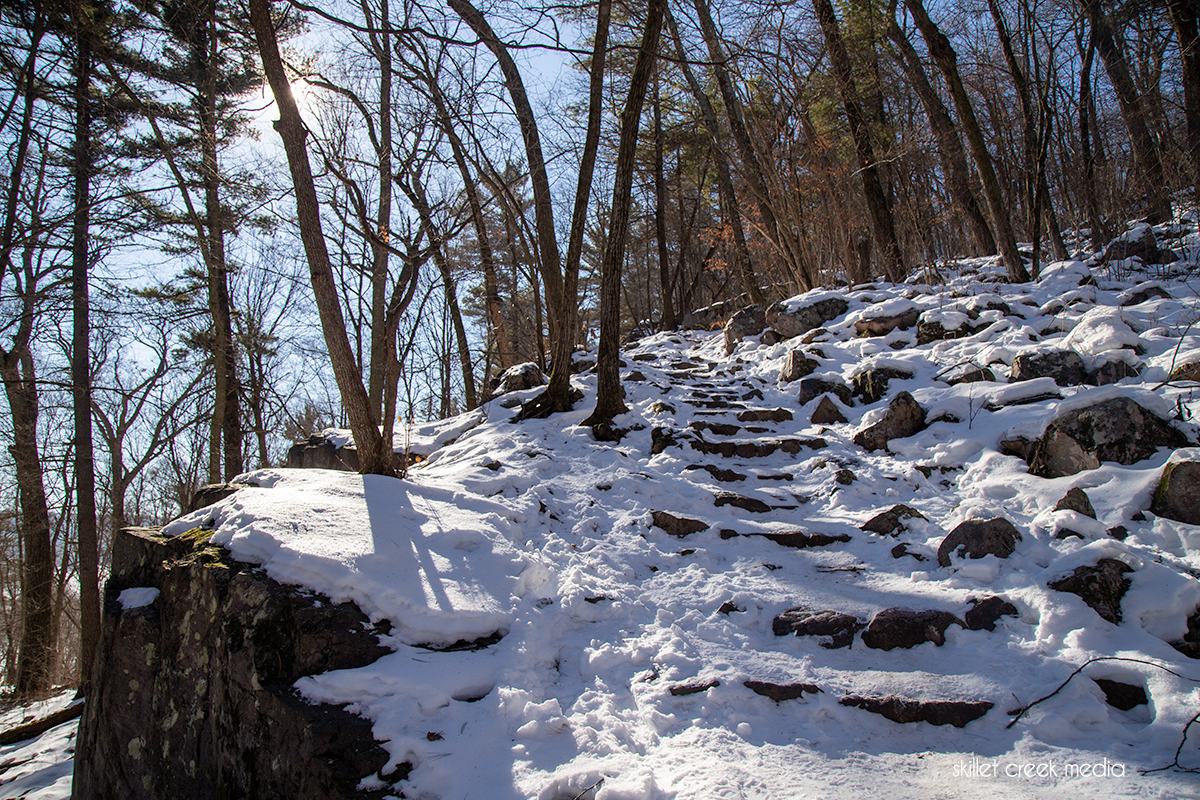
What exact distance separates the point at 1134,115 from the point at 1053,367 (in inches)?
282

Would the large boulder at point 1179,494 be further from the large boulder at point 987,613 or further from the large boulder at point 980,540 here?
the large boulder at point 987,613

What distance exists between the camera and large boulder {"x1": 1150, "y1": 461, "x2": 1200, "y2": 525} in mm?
2639

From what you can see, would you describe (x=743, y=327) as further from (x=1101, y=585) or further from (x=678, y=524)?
(x=1101, y=585)

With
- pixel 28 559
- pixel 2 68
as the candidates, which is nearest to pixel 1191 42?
pixel 2 68

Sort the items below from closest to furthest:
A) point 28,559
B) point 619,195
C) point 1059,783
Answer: point 1059,783
point 619,195
point 28,559

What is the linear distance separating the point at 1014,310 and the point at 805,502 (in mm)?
3754

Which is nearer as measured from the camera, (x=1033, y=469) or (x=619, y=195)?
(x=1033, y=469)

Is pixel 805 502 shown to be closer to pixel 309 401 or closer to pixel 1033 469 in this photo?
pixel 1033 469

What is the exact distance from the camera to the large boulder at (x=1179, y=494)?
264 cm

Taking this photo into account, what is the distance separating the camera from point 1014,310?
5.62 m

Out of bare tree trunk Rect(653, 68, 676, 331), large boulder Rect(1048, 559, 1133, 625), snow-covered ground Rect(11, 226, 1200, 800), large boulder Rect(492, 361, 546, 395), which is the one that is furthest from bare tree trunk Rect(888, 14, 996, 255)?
large boulder Rect(1048, 559, 1133, 625)

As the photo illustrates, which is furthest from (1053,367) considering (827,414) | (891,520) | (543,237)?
(543,237)

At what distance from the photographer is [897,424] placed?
4.39m

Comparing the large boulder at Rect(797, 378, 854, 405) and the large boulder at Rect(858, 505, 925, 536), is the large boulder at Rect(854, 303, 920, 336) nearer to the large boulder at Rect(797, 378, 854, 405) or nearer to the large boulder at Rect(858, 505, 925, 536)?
the large boulder at Rect(797, 378, 854, 405)
